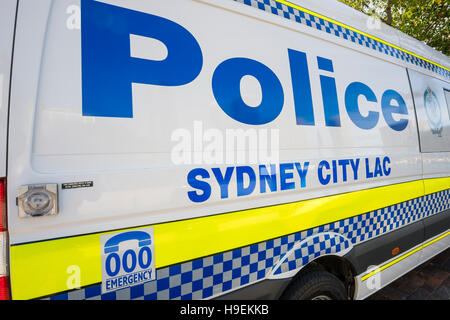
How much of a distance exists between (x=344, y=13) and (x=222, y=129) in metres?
1.37

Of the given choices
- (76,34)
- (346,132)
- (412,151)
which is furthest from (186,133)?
(412,151)

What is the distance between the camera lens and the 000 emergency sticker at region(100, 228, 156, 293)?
0.98 m

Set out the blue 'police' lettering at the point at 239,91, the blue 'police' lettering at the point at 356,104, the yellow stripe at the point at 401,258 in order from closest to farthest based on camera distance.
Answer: the blue 'police' lettering at the point at 239,91 < the blue 'police' lettering at the point at 356,104 < the yellow stripe at the point at 401,258

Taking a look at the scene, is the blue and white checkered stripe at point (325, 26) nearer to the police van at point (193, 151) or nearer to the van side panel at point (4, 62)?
the police van at point (193, 151)

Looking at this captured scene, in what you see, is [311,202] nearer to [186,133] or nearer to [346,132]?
[346,132]

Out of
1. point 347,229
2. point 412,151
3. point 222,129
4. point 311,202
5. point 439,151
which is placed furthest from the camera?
point 439,151

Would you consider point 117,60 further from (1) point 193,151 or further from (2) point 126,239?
(2) point 126,239

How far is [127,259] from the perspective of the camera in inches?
40.1

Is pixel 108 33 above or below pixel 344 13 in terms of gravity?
below

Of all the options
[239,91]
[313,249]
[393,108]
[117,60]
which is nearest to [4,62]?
[117,60]

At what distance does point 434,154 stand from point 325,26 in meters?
1.71

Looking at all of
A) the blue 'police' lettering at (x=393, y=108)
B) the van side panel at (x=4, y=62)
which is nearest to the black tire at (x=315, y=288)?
the blue 'police' lettering at (x=393, y=108)

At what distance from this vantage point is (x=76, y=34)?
3.14 feet

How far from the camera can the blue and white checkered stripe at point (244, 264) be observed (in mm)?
Result: 1071
